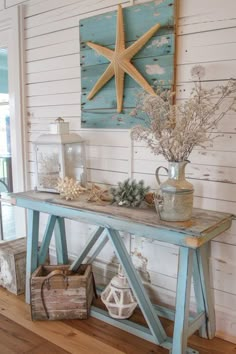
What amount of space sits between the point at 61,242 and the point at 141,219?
0.93 metres

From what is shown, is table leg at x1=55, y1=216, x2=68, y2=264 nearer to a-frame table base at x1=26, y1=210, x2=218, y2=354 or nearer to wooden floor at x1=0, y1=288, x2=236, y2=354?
a-frame table base at x1=26, y1=210, x2=218, y2=354

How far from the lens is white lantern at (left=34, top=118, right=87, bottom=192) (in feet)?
6.92

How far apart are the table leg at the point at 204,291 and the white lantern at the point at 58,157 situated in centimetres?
A: 88

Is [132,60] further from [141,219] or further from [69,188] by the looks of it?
[141,219]

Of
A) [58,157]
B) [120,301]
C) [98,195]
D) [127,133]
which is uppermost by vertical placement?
[127,133]

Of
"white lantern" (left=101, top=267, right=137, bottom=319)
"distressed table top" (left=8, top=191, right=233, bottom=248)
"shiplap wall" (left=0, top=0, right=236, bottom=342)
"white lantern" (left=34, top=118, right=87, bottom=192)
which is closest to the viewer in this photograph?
"distressed table top" (left=8, top=191, right=233, bottom=248)

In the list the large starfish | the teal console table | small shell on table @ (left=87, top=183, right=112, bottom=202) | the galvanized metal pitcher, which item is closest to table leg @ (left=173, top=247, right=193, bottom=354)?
the teal console table

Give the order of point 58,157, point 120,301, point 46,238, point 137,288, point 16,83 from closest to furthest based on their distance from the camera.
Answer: point 137,288, point 120,301, point 58,157, point 46,238, point 16,83

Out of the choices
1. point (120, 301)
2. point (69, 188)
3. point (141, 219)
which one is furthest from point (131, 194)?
point (120, 301)

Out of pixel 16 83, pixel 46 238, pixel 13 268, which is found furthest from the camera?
pixel 16 83

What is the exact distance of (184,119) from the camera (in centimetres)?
159

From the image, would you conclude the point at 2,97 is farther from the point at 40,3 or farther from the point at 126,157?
the point at 126,157

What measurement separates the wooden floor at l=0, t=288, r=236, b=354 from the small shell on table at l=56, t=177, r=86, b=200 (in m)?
0.75

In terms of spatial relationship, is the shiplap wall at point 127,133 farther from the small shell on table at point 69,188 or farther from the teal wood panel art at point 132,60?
the small shell on table at point 69,188
